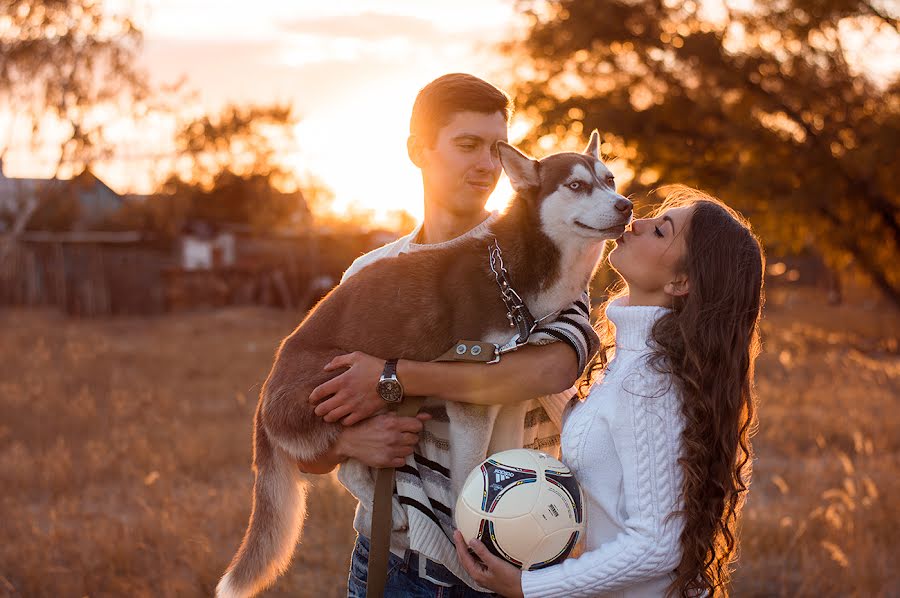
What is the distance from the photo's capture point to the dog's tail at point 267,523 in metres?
3.29

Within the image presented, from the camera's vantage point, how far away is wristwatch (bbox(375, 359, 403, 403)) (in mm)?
2834

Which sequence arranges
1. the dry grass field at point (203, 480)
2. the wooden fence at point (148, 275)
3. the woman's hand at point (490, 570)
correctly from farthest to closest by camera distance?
the wooden fence at point (148, 275) < the dry grass field at point (203, 480) < the woman's hand at point (490, 570)

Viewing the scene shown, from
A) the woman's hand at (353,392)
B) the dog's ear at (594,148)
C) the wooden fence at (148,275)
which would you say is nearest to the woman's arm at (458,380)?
the woman's hand at (353,392)

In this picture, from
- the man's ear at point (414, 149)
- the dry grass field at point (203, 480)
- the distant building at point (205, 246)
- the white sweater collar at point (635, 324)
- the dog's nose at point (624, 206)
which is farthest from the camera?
the distant building at point (205, 246)

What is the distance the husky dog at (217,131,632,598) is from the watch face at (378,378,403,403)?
0.32 metres

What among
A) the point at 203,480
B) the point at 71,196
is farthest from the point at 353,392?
the point at 71,196

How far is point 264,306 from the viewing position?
25.9 meters

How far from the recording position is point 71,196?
27391 millimetres

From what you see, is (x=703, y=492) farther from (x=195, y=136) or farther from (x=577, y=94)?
(x=195, y=136)

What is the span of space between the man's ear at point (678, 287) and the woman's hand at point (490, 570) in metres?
0.99

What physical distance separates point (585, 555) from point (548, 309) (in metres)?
Result: 1.09

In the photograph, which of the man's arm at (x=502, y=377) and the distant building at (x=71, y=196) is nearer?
the man's arm at (x=502, y=377)

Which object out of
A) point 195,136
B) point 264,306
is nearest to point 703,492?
point 264,306

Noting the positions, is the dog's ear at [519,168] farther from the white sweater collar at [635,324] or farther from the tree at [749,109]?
the tree at [749,109]
